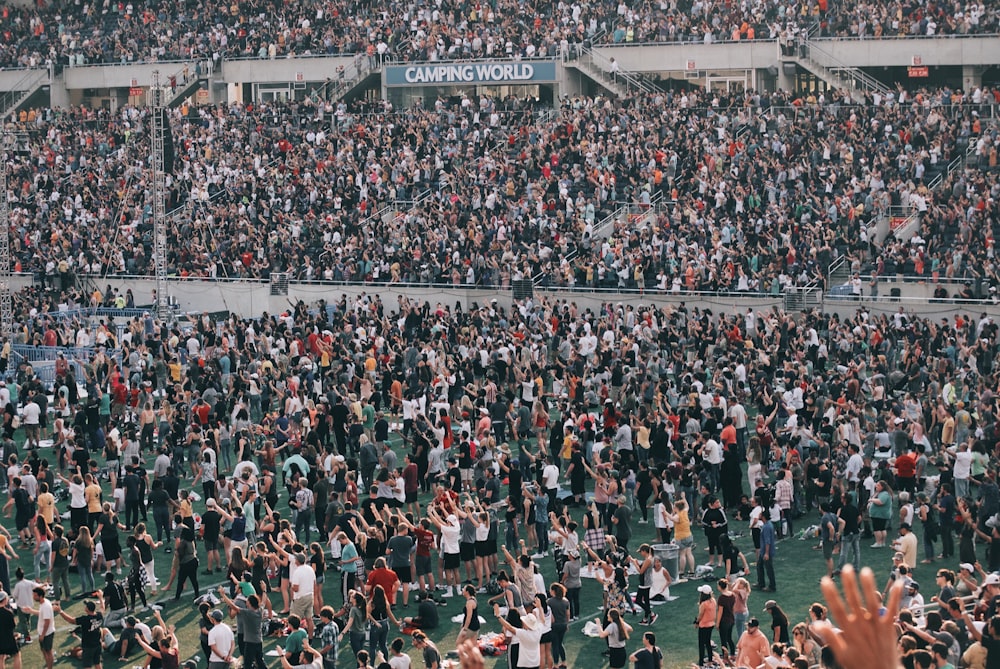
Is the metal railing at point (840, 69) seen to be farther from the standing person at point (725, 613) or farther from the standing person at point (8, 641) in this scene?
the standing person at point (8, 641)

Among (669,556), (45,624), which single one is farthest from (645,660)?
(45,624)

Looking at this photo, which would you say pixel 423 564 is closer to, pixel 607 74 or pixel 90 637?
pixel 90 637

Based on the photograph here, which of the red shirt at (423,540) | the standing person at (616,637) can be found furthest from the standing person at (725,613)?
the red shirt at (423,540)

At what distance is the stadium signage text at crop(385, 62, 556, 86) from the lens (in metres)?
51.9

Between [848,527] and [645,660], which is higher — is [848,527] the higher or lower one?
the higher one

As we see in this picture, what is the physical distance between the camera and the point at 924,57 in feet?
155

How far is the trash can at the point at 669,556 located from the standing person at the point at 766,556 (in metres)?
0.97

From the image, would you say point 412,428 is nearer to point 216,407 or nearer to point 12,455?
point 216,407

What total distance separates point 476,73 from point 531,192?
10.0m

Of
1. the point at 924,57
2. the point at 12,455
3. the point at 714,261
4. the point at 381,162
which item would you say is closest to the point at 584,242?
the point at 714,261

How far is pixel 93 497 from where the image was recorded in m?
19.7

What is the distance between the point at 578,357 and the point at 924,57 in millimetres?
22868

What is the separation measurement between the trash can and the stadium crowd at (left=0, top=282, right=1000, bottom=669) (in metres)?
0.19

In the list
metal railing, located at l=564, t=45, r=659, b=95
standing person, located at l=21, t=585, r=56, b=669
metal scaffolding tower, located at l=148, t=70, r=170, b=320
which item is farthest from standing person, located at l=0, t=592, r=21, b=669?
metal railing, located at l=564, t=45, r=659, b=95
